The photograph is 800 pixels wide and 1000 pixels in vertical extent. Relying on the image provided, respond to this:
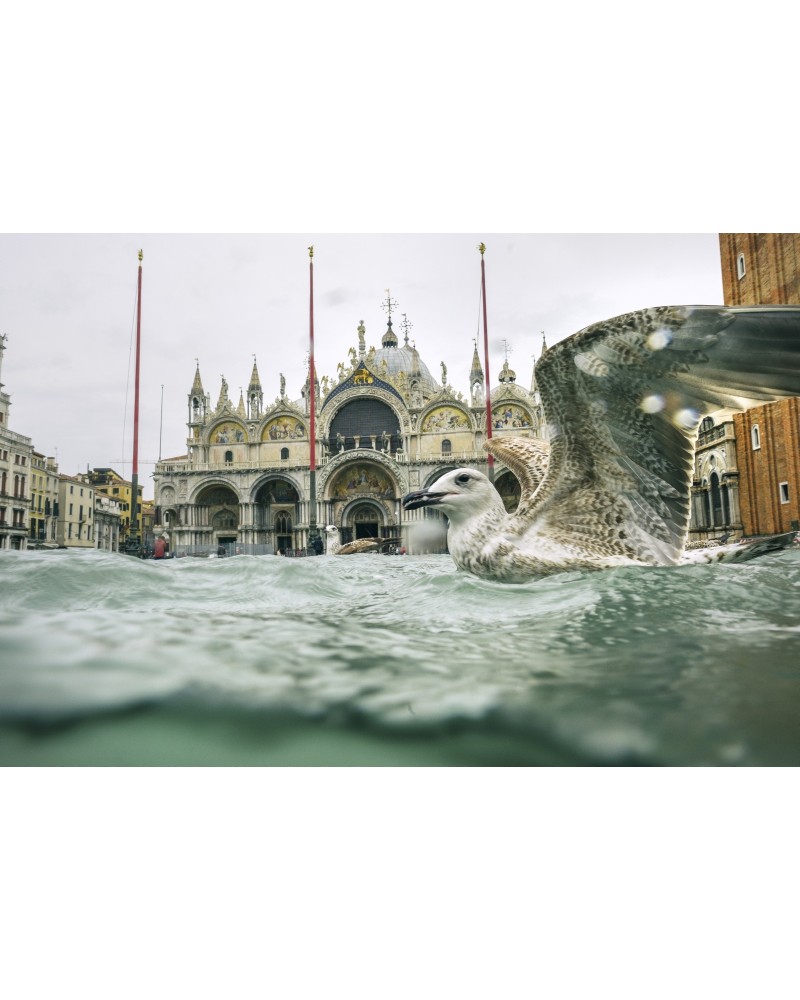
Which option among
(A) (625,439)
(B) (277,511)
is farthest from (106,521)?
(B) (277,511)

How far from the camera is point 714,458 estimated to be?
12.6 meters

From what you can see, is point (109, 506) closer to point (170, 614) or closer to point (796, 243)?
point (170, 614)

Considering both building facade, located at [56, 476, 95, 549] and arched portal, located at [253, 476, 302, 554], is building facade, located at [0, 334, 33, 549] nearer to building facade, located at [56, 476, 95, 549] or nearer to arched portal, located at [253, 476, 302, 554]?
building facade, located at [56, 476, 95, 549]

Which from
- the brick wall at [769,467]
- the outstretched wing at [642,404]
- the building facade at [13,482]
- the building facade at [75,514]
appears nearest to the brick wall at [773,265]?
the brick wall at [769,467]

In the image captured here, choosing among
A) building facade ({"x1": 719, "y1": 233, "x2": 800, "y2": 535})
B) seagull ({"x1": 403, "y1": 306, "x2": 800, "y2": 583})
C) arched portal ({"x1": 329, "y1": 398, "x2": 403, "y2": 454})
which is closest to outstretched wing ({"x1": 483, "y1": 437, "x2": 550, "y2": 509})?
seagull ({"x1": 403, "y1": 306, "x2": 800, "y2": 583})

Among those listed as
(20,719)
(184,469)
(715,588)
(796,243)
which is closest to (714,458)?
(796,243)

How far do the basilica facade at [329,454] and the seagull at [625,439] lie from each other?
790 inches

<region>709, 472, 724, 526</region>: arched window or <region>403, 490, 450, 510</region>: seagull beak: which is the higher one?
<region>709, 472, 724, 526</region>: arched window

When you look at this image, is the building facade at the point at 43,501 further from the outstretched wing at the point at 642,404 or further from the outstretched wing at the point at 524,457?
the outstretched wing at the point at 524,457

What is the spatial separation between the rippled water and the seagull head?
1.15m

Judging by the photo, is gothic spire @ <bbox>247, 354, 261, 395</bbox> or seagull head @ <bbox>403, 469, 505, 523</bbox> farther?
gothic spire @ <bbox>247, 354, 261, 395</bbox>

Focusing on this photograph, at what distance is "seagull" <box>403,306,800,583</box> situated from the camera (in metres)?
1.93

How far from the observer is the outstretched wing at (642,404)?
1.91 meters

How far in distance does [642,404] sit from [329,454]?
22.2 meters
